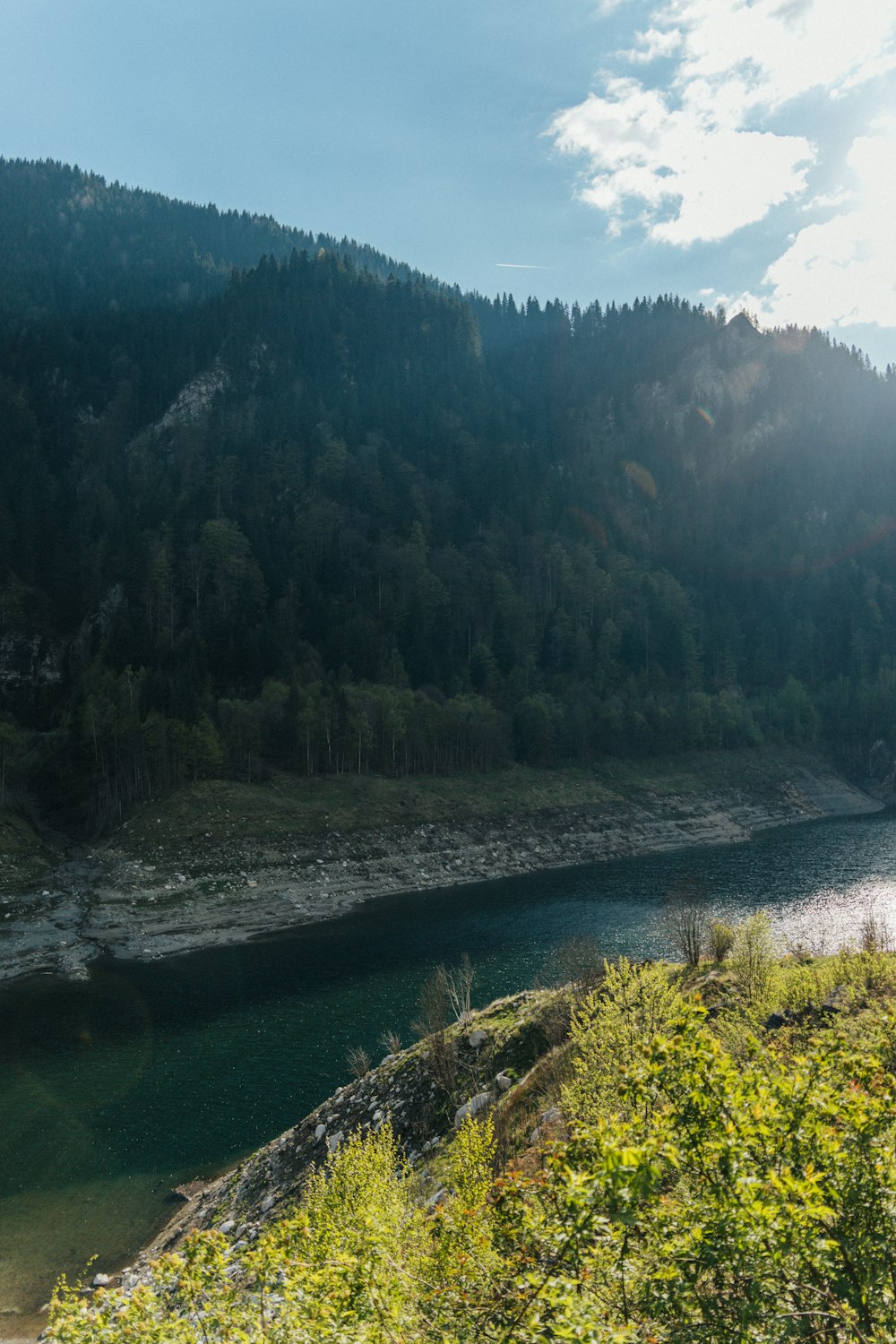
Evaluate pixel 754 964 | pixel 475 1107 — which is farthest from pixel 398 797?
pixel 475 1107

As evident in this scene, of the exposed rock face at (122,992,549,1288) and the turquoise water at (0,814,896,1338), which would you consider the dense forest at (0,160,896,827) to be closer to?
the turquoise water at (0,814,896,1338)

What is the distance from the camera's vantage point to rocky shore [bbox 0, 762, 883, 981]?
6675 cm

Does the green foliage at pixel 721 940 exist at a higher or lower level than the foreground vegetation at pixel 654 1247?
lower

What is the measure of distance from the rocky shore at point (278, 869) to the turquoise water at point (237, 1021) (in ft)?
14.2

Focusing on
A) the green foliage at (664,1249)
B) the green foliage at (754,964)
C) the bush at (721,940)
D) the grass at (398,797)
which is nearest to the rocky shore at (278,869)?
the grass at (398,797)

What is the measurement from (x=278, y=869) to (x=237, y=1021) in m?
31.0

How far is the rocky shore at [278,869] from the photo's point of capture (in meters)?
66.8

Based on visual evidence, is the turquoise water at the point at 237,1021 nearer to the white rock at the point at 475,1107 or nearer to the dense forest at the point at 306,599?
the white rock at the point at 475,1107

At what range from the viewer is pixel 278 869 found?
8012cm

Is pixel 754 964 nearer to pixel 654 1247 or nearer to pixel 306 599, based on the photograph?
pixel 654 1247

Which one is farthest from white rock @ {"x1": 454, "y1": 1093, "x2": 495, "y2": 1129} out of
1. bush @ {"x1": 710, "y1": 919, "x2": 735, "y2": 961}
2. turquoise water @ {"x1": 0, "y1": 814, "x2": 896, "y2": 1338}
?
bush @ {"x1": 710, "y1": 919, "x2": 735, "y2": 961}

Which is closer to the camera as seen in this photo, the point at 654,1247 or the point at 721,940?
the point at 654,1247

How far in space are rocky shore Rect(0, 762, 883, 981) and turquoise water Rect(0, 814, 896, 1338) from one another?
4.32 meters

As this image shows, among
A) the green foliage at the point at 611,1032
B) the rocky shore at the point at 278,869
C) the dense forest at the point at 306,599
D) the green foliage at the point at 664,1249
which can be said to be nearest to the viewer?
the green foliage at the point at 664,1249
